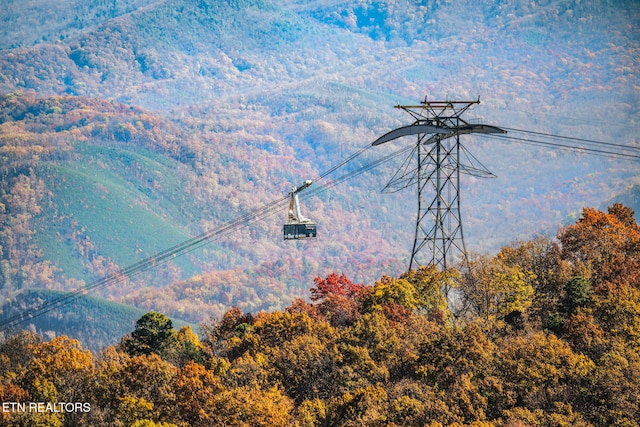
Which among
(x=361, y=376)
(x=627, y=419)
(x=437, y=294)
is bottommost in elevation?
(x=627, y=419)

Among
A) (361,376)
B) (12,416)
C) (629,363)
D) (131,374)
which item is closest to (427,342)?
(361,376)

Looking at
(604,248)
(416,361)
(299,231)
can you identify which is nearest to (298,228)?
(299,231)

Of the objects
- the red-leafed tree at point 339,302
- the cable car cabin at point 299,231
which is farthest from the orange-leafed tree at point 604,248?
the cable car cabin at point 299,231

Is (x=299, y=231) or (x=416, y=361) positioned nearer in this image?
(x=416, y=361)

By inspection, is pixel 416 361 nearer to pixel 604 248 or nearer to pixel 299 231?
pixel 299 231

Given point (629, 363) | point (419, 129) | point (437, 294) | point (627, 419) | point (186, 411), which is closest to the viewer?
point (627, 419)

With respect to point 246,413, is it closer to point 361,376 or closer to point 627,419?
point 361,376
